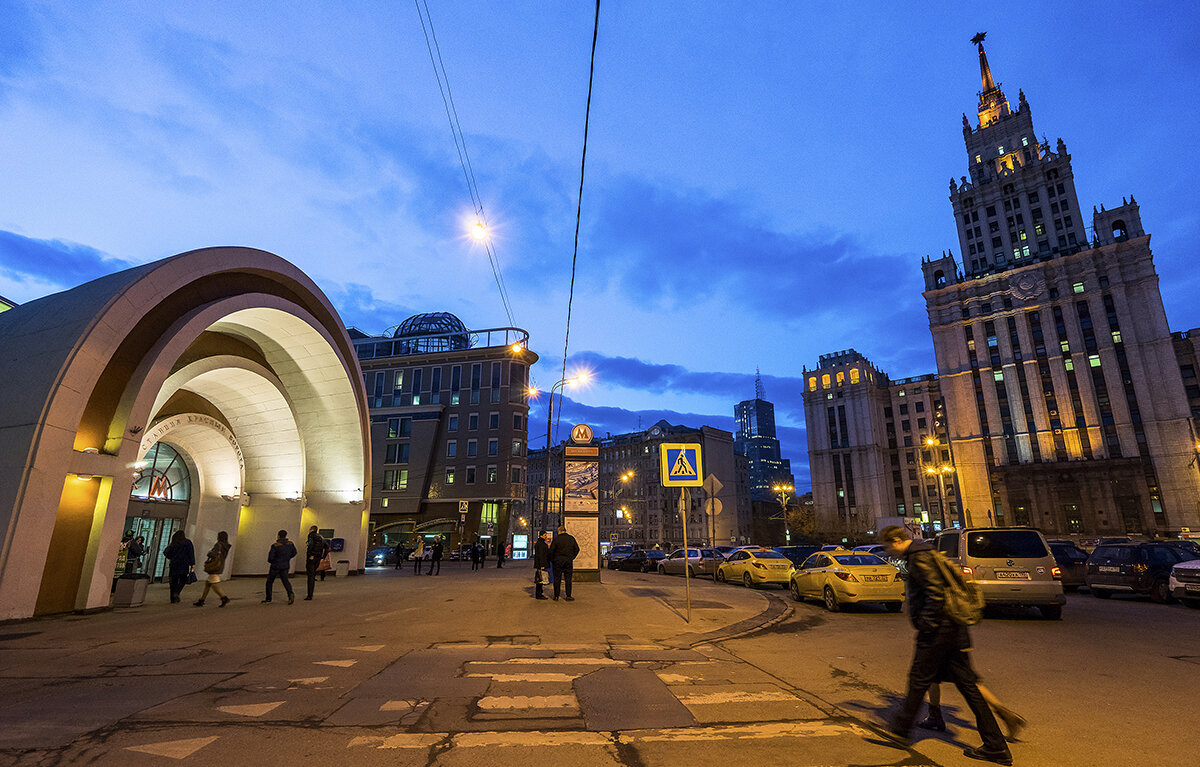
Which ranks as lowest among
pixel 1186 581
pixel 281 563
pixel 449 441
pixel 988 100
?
pixel 1186 581

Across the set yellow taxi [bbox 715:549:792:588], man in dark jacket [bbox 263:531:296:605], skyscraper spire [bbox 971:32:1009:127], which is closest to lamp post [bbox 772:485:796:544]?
yellow taxi [bbox 715:549:792:588]

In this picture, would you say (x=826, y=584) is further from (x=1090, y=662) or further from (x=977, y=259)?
(x=977, y=259)

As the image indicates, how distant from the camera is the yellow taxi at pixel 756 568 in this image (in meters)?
20.6

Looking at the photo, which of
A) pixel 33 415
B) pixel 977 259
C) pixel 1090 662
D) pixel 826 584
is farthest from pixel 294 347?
pixel 977 259

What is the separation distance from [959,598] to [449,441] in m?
54.4

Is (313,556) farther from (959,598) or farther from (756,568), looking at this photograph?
(959,598)

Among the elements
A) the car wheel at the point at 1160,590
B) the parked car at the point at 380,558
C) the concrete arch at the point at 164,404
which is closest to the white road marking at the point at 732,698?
the concrete arch at the point at 164,404

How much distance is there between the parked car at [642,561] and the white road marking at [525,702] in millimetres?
29186

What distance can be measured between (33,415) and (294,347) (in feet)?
35.4

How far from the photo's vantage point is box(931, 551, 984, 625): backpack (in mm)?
4605

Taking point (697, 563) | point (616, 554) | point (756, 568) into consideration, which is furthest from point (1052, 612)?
point (616, 554)

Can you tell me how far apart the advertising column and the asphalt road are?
9430mm

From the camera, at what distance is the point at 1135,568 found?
15.3 meters

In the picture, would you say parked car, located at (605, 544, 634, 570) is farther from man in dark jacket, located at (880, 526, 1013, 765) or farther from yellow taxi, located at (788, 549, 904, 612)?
man in dark jacket, located at (880, 526, 1013, 765)
